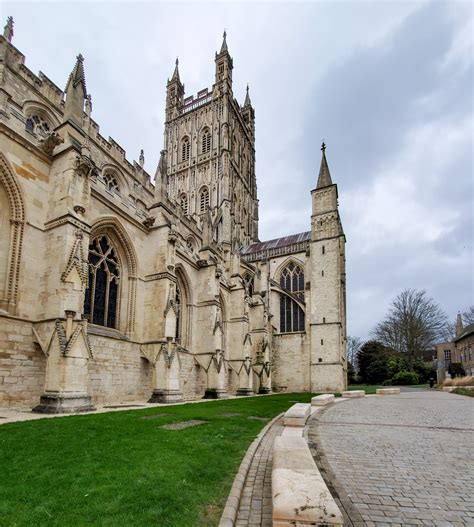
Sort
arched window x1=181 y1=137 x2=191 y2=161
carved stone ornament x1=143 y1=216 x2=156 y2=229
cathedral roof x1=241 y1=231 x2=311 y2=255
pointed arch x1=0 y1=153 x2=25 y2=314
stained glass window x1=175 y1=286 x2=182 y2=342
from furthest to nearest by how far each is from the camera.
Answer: arched window x1=181 y1=137 x2=191 y2=161 → cathedral roof x1=241 y1=231 x2=311 y2=255 → stained glass window x1=175 y1=286 x2=182 y2=342 → carved stone ornament x1=143 y1=216 x2=156 y2=229 → pointed arch x1=0 y1=153 x2=25 y2=314

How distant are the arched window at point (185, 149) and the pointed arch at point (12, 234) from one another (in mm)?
41011

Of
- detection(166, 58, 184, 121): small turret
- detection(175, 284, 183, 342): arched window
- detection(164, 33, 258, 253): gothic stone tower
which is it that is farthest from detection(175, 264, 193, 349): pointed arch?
detection(166, 58, 184, 121): small turret

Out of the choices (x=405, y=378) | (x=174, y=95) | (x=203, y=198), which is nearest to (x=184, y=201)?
(x=203, y=198)

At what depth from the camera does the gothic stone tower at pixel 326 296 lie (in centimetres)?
3005

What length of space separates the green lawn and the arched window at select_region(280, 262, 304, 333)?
27639 mm

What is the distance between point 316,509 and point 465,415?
39.8 ft

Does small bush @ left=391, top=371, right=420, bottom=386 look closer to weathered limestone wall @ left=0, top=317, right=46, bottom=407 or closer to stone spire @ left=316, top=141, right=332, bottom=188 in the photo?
stone spire @ left=316, top=141, right=332, bottom=188

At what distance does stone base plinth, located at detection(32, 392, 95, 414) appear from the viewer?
10.1 m

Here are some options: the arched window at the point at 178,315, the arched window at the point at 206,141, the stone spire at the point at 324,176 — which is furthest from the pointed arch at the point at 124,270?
the arched window at the point at 206,141

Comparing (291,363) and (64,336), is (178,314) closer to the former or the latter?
(64,336)

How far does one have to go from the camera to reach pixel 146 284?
17.0m

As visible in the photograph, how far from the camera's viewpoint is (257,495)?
4.13m

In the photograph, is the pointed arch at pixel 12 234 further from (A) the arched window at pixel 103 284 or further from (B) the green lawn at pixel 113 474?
(B) the green lawn at pixel 113 474

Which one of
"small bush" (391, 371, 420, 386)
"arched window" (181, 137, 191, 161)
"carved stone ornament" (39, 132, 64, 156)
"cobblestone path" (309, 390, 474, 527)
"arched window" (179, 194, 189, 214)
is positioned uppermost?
"arched window" (181, 137, 191, 161)
